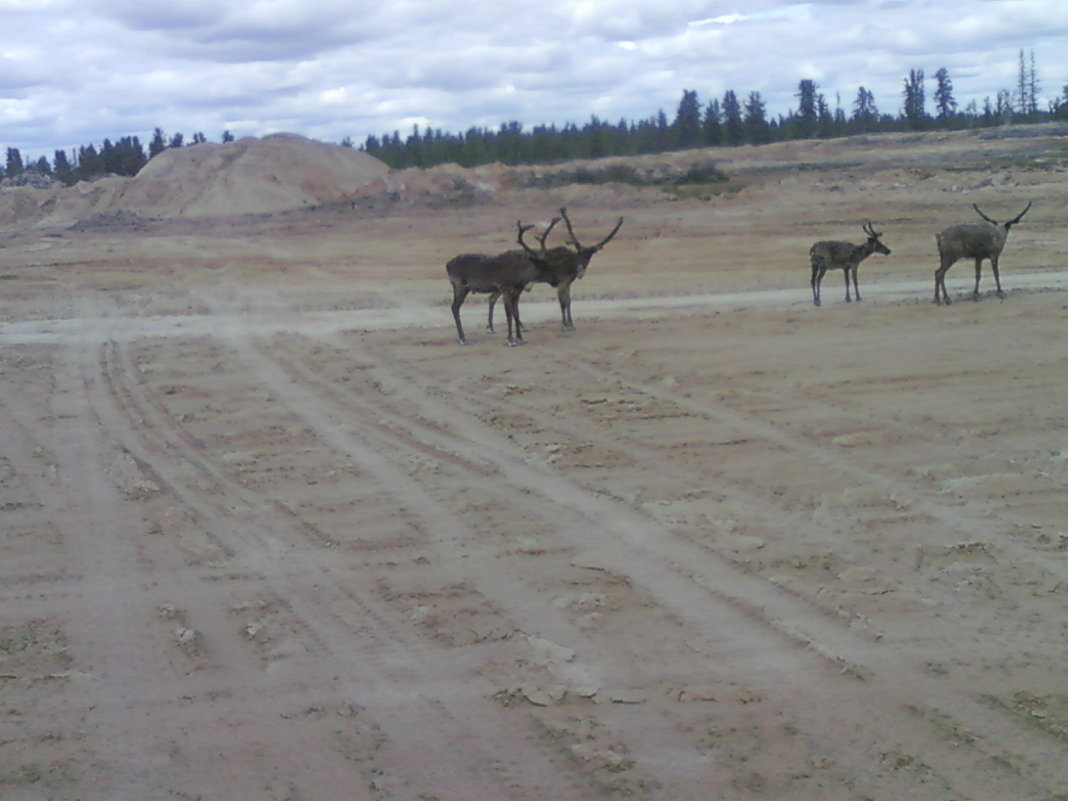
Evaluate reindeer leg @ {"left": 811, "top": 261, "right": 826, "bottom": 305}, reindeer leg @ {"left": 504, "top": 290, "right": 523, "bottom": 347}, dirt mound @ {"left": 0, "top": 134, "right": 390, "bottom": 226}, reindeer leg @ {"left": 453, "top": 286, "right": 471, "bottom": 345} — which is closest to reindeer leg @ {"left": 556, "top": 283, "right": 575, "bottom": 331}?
reindeer leg @ {"left": 504, "top": 290, "right": 523, "bottom": 347}

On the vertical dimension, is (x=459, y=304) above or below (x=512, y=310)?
above

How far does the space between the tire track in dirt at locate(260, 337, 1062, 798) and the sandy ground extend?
1.1 inches

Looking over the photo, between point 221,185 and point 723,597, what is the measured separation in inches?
1969

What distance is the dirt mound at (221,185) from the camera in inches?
2063

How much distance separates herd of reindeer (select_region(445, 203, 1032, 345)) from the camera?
17547mm

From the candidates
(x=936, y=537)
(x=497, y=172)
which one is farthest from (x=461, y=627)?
(x=497, y=172)

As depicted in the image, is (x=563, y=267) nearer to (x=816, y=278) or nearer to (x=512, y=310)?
(x=512, y=310)

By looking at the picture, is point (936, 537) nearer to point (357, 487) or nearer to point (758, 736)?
point (758, 736)

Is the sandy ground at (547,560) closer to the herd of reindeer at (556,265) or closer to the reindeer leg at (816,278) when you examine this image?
the herd of reindeer at (556,265)

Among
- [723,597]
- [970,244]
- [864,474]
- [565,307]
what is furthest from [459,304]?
[723,597]

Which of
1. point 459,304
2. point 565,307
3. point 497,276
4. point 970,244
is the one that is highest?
point 497,276

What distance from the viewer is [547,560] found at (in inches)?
339

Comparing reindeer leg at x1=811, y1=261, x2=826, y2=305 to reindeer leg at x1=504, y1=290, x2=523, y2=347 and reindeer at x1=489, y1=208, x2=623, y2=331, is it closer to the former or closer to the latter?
reindeer at x1=489, y1=208, x2=623, y2=331

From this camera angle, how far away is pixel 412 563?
8641 mm
